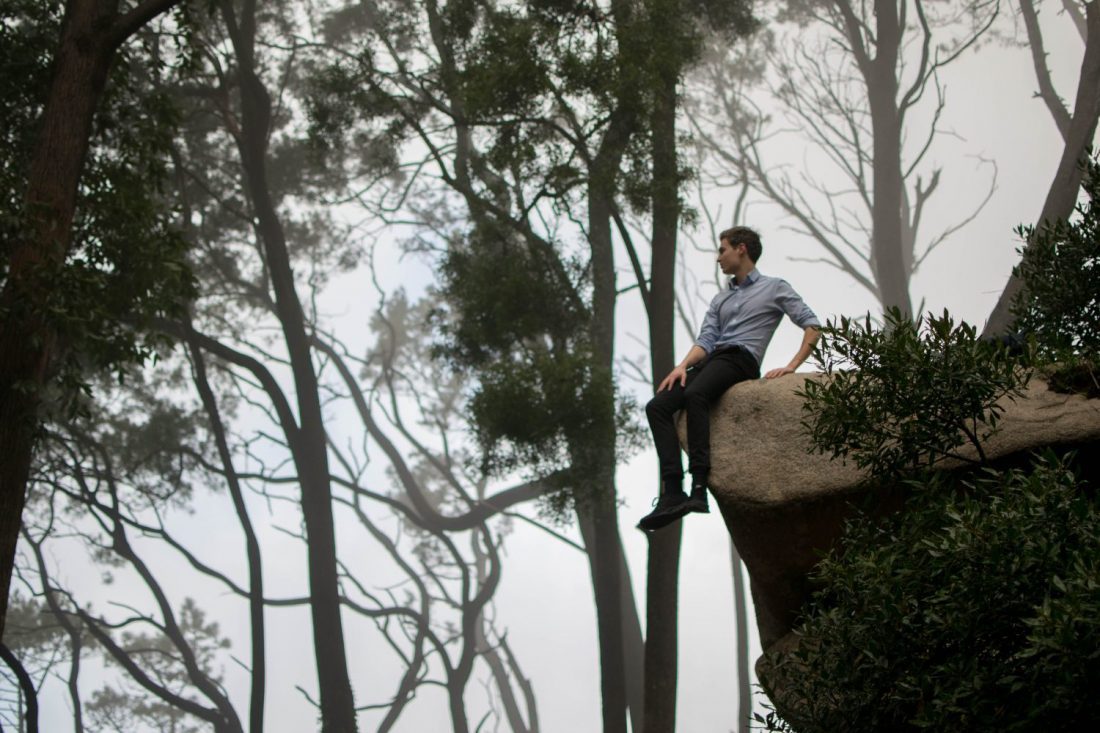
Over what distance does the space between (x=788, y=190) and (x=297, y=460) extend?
12.2 m

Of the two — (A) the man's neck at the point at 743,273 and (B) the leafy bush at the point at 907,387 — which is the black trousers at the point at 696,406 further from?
(B) the leafy bush at the point at 907,387

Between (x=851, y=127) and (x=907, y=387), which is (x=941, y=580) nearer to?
(x=907, y=387)

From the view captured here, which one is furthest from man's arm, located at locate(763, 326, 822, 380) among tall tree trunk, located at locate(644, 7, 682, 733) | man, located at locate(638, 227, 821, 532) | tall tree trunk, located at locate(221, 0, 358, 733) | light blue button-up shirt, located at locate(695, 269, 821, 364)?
tall tree trunk, located at locate(221, 0, 358, 733)

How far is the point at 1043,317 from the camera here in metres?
5.35

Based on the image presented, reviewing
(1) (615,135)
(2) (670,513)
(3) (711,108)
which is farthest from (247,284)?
(2) (670,513)

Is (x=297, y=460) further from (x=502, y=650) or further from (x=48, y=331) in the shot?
(x=502, y=650)

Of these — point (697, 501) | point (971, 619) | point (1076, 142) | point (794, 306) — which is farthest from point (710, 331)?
point (1076, 142)

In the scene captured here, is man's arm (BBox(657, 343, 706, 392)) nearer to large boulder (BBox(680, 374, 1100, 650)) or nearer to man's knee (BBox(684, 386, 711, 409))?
man's knee (BBox(684, 386, 711, 409))

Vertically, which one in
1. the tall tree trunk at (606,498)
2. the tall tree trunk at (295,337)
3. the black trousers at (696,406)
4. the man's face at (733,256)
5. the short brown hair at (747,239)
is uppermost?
the tall tree trunk at (295,337)

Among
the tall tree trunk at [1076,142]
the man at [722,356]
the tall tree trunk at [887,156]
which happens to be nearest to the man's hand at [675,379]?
the man at [722,356]

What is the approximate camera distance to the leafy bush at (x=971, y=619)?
339 cm

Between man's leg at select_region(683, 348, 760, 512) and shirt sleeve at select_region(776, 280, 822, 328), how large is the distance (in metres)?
0.31

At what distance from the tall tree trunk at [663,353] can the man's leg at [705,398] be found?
448cm

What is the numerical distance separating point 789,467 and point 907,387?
1.42 meters
